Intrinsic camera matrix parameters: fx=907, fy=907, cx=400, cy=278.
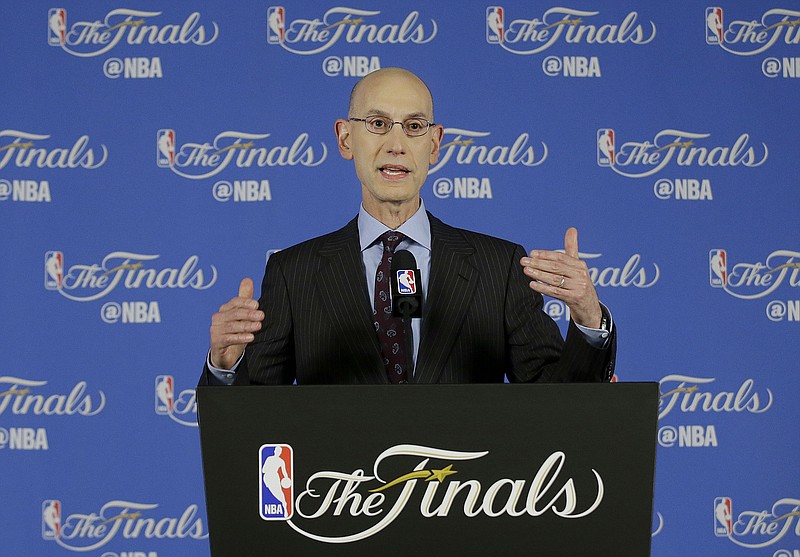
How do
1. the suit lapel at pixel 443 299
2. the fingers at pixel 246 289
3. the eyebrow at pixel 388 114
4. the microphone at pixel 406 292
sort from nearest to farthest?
1. the microphone at pixel 406 292
2. the fingers at pixel 246 289
3. the suit lapel at pixel 443 299
4. the eyebrow at pixel 388 114

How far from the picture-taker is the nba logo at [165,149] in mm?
3873

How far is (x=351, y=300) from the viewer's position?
1.97 metres

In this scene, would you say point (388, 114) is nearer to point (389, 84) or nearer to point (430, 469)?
point (389, 84)

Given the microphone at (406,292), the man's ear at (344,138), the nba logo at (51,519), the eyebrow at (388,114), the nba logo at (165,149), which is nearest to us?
the microphone at (406,292)

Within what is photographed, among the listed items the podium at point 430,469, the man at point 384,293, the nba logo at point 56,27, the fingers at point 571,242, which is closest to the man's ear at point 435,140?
the man at point 384,293

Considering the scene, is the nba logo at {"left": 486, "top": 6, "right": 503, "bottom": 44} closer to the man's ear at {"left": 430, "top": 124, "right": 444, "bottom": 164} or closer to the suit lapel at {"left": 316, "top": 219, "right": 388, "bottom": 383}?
the man's ear at {"left": 430, "top": 124, "right": 444, "bottom": 164}

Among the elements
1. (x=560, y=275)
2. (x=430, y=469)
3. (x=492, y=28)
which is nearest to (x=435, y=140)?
(x=560, y=275)

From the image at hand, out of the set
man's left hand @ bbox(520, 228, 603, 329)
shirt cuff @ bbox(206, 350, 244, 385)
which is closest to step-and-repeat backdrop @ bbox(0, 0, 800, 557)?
shirt cuff @ bbox(206, 350, 244, 385)

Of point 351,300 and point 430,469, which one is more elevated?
point 351,300

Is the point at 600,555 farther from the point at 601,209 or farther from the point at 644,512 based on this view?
the point at 601,209

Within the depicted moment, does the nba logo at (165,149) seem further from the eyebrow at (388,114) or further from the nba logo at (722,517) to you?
the nba logo at (722,517)

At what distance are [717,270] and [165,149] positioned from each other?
2421mm

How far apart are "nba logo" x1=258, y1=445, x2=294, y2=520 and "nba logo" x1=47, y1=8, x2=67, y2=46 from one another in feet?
10.4

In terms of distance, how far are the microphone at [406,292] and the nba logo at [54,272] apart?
8.89 ft
